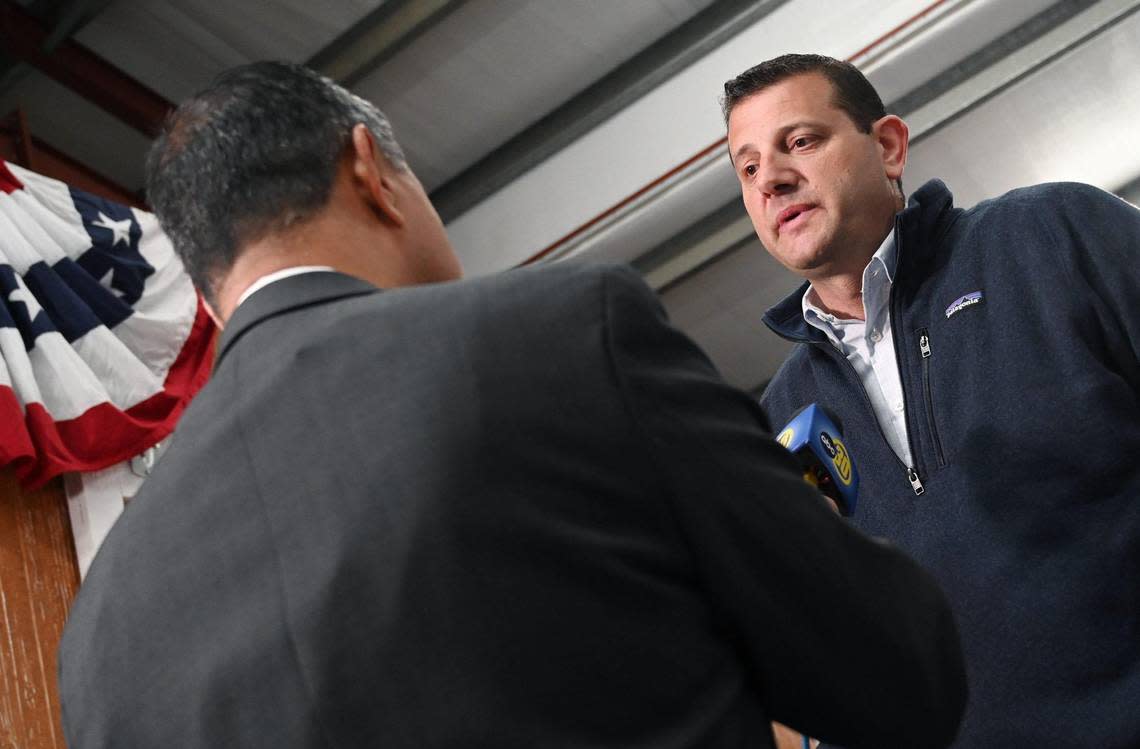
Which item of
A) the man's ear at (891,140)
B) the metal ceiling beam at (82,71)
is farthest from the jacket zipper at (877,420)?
the metal ceiling beam at (82,71)

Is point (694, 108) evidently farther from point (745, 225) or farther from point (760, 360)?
point (760, 360)

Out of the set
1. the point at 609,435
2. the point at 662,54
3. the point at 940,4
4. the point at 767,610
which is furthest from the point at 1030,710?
the point at 662,54

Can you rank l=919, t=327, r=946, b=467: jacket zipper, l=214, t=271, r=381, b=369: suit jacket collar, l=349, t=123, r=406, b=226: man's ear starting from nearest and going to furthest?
1. l=214, t=271, r=381, b=369: suit jacket collar
2. l=349, t=123, r=406, b=226: man's ear
3. l=919, t=327, r=946, b=467: jacket zipper

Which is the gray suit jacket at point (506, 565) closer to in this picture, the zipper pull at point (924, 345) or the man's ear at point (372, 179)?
the man's ear at point (372, 179)

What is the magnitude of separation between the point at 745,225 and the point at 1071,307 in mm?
3600

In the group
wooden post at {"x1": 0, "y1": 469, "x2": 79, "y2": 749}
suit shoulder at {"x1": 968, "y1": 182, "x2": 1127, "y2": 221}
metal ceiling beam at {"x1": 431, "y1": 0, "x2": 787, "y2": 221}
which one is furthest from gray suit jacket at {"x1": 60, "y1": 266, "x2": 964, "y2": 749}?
metal ceiling beam at {"x1": 431, "y1": 0, "x2": 787, "y2": 221}

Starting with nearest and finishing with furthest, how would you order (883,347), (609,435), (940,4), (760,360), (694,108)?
(609,435)
(883,347)
(940,4)
(694,108)
(760,360)

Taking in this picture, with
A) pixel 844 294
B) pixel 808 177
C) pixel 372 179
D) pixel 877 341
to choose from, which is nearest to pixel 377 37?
pixel 808 177

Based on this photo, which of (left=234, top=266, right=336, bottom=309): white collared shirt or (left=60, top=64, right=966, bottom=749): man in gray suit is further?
(left=234, top=266, right=336, bottom=309): white collared shirt

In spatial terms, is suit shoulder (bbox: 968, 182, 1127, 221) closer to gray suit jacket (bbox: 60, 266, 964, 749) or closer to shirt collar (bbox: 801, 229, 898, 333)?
shirt collar (bbox: 801, 229, 898, 333)

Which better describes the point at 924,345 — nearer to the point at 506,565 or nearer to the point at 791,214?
the point at 791,214

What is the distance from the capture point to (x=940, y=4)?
14.2ft

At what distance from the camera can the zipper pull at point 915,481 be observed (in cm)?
177

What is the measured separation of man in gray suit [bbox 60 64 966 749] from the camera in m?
0.94
